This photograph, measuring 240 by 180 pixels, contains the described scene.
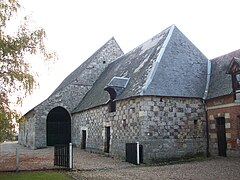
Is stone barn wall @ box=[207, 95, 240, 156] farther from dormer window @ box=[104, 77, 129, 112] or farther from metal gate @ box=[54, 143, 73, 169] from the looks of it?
metal gate @ box=[54, 143, 73, 169]

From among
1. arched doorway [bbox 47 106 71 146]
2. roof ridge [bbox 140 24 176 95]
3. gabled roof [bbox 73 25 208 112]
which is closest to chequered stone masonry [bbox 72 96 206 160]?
gabled roof [bbox 73 25 208 112]

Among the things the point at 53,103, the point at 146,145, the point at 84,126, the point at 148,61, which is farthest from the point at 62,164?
the point at 53,103

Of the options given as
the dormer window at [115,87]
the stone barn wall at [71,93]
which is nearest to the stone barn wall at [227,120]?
the dormer window at [115,87]

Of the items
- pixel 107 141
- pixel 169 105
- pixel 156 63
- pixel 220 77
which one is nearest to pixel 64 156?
pixel 169 105

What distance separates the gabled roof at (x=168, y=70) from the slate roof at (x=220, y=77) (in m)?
0.48

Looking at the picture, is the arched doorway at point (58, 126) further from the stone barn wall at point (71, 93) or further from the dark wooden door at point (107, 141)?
the dark wooden door at point (107, 141)

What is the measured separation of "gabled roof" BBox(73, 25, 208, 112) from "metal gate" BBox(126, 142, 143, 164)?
2.31 m

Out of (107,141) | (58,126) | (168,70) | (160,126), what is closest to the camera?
(160,126)

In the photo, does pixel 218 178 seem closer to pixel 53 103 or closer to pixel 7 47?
pixel 7 47

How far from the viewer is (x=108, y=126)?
16.5 m

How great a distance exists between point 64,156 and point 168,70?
659 centimetres

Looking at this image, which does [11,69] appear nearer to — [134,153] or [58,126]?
[134,153]

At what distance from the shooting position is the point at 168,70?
1445cm

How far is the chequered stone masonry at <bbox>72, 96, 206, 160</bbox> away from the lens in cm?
1291
